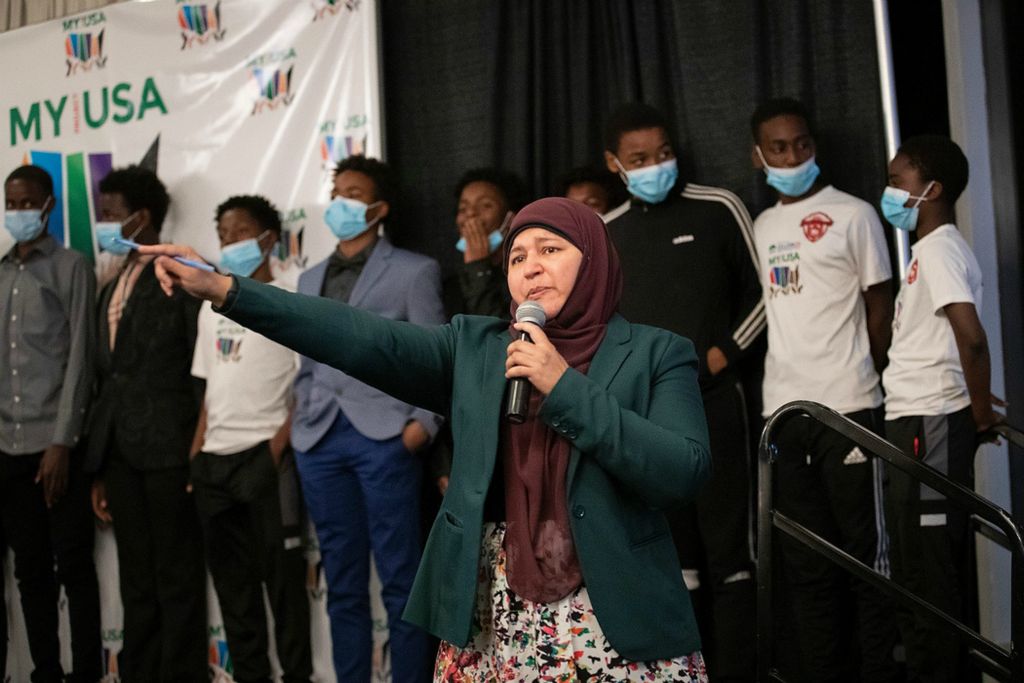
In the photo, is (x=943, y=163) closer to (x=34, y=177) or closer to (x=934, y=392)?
(x=934, y=392)

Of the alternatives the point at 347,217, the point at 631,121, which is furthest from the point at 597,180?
the point at 347,217

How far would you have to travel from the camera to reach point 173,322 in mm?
4426

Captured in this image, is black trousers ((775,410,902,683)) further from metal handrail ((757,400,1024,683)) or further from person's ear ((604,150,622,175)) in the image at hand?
person's ear ((604,150,622,175))

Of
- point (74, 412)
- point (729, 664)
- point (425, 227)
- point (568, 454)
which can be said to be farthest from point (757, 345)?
point (74, 412)

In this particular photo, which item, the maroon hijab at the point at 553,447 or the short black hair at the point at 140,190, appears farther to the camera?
the short black hair at the point at 140,190

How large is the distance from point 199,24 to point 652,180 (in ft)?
7.65

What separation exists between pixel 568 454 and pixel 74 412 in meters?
3.33

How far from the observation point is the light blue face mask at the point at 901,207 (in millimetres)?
3324

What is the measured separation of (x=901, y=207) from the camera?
10.9 feet

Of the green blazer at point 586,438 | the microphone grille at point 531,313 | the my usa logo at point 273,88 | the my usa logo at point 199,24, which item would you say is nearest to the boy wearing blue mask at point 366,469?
the my usa logo at point 273,88

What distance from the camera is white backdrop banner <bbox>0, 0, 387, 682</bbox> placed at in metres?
4.41

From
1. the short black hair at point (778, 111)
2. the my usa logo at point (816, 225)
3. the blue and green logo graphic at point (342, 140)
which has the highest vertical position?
the blue and green logo graphic at point (342, 140)

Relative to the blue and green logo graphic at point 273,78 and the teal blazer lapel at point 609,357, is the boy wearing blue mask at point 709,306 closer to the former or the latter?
the blue and green logo graphic at point 273,78

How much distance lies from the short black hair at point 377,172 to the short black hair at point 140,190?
3.22 ft
